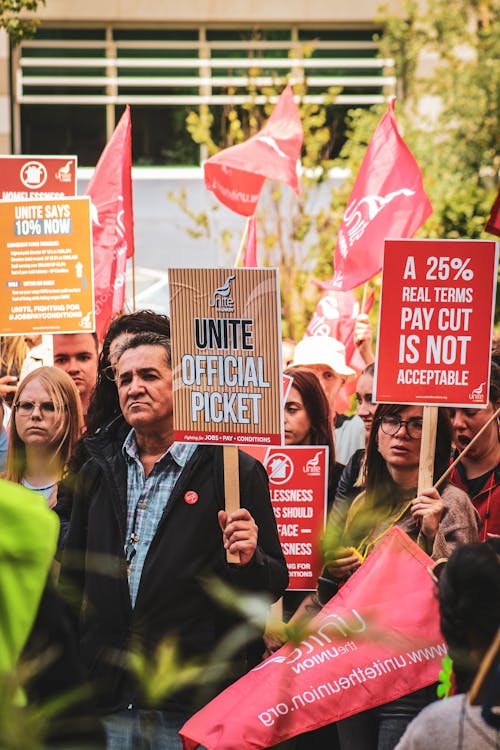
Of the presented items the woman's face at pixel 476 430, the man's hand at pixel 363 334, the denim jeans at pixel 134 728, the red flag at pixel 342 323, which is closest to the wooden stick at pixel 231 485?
the denim jeans at pixel 134 728

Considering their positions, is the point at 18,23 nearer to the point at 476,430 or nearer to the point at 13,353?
the point at 13,353

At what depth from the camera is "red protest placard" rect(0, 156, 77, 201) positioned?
7750mm

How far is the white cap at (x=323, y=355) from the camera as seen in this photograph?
7.32m

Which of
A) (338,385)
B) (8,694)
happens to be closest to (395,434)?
(338,385)

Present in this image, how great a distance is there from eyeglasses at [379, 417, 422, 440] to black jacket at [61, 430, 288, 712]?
805mm

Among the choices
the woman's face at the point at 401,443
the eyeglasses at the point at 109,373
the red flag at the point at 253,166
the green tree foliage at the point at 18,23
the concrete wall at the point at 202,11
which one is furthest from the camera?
the concrete wall at the point at 202,11

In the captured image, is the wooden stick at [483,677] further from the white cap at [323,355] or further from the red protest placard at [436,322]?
the white cap at [323,355]

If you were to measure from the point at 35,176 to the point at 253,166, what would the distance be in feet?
5.51

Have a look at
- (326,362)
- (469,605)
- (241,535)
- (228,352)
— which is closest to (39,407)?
(228,352)

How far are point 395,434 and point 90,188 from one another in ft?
13.2

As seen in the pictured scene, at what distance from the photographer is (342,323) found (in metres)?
8.63

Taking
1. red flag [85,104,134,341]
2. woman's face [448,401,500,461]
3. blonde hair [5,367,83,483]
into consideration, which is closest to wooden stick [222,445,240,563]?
blonde hair [5,367,83,483]

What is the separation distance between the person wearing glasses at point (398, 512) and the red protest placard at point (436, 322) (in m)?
0.16

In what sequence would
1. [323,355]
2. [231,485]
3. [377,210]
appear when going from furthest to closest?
[377,210] < [323,355] < [231,485]
